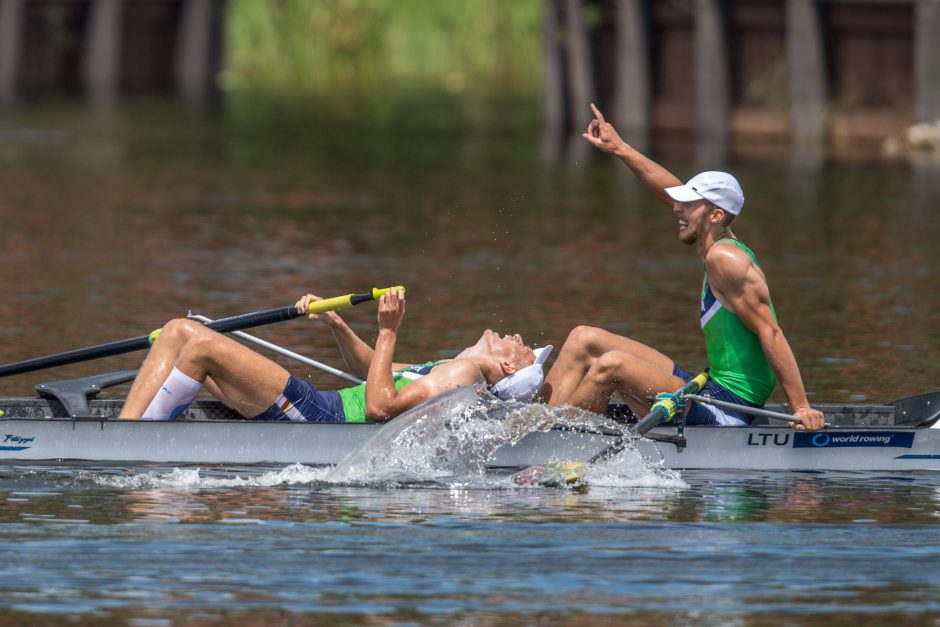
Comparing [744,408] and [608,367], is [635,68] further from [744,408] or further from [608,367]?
[744,408]

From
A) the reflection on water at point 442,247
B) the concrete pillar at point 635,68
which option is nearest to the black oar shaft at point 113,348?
the reflection on water at point 442,247

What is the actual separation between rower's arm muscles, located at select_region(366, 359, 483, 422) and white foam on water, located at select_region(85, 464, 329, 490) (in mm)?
455

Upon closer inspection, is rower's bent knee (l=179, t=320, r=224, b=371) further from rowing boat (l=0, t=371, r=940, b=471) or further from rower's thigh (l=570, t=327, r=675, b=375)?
rower's thigh (l=570, t=327, r=675, b=375)

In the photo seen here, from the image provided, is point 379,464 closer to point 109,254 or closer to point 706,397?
point 706,397

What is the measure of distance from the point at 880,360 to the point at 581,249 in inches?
328

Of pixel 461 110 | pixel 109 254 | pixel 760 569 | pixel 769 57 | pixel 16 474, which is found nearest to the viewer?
pixel 760 569

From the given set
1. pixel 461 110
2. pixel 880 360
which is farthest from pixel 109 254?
pixel 461 110

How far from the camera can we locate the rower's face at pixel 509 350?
41.3ft

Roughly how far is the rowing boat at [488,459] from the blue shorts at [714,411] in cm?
19

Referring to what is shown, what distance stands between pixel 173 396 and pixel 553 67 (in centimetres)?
3308

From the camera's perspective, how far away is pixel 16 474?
12117 mm

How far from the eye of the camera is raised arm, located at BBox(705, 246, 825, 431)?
39.5 ft

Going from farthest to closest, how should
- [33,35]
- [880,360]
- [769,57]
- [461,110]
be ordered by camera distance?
[33,35]
[461,110]
[769,57]
[880,360]

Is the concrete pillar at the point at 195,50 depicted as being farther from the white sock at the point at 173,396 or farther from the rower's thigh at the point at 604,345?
the rower's thigh at the point at 604,345
